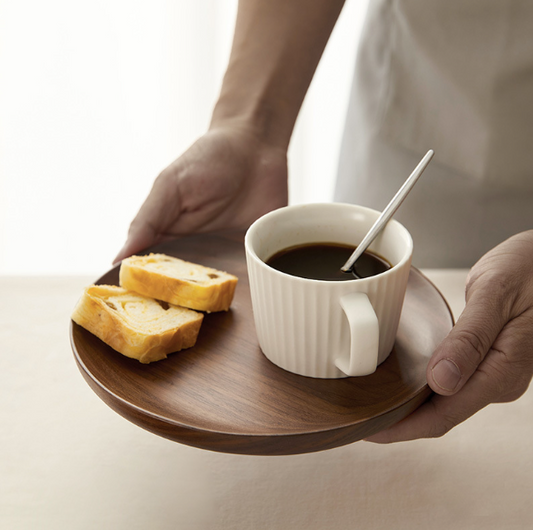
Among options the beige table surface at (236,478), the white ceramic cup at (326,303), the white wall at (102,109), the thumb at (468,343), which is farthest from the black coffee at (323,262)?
the white wall at (102,109)

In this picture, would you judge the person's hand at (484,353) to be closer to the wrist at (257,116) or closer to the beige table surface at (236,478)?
the beige table surface at (236,478)

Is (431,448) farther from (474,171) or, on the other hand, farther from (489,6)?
(489,6)

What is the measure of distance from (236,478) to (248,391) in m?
0.14

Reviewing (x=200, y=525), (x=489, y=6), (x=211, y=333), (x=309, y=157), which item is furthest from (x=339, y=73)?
(x=200, y=525)

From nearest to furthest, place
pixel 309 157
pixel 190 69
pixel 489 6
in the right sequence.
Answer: pixel 489 6
pixel 190 69
pixel 309 157

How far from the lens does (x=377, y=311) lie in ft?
2.30

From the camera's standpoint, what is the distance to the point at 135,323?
2.58 ft

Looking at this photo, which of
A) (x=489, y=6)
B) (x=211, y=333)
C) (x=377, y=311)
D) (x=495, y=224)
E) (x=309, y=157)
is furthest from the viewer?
(x=309, y=157)

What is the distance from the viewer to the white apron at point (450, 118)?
3.63 feet

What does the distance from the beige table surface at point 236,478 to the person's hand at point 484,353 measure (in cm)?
7

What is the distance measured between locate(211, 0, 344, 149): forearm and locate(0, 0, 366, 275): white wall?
3.04 feet

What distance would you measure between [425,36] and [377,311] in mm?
700

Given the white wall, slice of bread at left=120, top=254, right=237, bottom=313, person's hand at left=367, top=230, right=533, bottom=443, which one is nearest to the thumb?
person's hand at left=367, top=230, right=533, bottom=443

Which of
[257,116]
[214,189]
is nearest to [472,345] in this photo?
[214,189]
